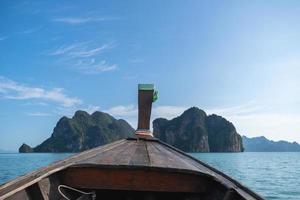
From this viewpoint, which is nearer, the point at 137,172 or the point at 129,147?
the point at 137,172

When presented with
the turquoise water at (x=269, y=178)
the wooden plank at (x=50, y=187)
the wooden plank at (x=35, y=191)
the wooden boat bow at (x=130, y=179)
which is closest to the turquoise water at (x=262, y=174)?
the turquoise water at (x=269, y=178)

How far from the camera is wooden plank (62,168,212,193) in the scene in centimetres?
425

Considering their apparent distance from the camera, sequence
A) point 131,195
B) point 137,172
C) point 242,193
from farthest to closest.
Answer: point 131,195 < point 137,172 < point 242,193

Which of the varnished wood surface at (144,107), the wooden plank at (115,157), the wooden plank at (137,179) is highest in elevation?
the varnished wood surface at (144,107)

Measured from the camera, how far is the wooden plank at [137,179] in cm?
425

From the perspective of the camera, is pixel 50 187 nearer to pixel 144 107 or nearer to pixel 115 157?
pixel 115 157

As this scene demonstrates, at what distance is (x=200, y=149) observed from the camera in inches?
7820

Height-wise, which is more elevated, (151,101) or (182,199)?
(151,101)

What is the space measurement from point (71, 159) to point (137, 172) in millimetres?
1053

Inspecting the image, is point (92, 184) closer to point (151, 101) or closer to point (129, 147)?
point (129, 147)

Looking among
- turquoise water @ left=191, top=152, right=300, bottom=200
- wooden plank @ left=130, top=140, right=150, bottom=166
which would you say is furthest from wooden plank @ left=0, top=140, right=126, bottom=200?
turquoise water @ left=191, top=152, right=300, bottom=200

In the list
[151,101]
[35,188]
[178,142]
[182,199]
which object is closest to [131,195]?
[182,199]

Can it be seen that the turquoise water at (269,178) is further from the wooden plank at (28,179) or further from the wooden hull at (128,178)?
the wooden plank at (28,179)

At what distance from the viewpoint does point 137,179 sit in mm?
4270
